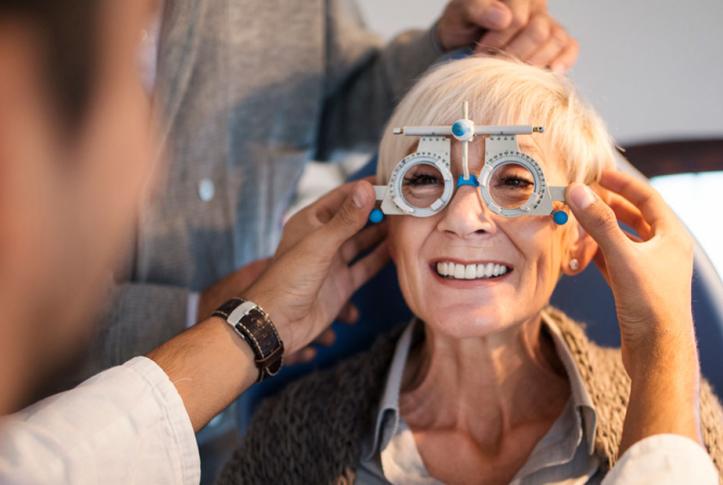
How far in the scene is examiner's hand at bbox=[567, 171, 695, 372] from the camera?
1293mm

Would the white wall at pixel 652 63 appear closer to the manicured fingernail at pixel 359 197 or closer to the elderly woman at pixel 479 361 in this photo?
the elderly woman at pixel 479 361

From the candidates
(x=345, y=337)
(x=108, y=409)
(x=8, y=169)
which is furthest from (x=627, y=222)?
(x=8, y=169)

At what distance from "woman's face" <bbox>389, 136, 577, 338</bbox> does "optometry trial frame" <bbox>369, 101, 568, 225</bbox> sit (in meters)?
0.02

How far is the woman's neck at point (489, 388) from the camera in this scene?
1604mm

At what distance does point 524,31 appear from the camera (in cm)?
170

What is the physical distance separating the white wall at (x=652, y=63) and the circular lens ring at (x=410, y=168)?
115 centimetres

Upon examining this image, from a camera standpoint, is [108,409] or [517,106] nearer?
[108,409]

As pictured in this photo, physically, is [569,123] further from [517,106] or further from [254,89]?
[254,89]

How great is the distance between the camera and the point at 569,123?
5.10ft

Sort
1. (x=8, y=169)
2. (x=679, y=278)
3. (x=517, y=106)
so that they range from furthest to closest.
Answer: (x=517, y=106) → (x=679, y=278) → (x=8, y=169)

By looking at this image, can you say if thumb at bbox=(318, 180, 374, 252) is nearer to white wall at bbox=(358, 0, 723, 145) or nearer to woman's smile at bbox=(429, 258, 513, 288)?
woman's smile at bbox=(429, 258, 513, 288)

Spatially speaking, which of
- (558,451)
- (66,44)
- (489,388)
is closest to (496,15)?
(489,388)

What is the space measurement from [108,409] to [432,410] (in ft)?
2.20

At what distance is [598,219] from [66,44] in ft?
3.22
